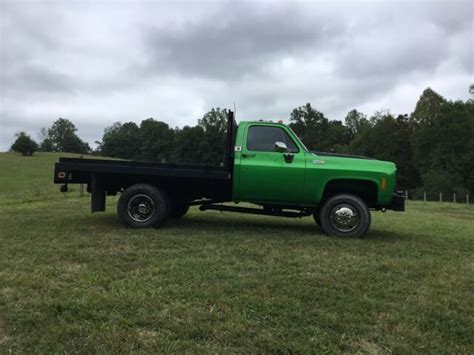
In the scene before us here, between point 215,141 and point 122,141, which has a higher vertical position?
point 122,141

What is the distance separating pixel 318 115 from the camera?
105 meters

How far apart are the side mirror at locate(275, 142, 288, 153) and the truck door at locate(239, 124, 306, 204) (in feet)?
0.13

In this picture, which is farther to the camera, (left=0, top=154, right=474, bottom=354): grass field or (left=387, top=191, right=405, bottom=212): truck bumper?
(left=387, top=191, right=405, bottom=212): truck bumper

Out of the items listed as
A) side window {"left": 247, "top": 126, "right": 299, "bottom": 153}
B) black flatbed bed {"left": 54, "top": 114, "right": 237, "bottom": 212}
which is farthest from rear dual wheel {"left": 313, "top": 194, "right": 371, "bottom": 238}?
black flatbed bed {"left": 54, "top": 114, "right": 237, "bottom": 212}

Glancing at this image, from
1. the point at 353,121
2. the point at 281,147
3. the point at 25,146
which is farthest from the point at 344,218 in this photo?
the point at 353,121

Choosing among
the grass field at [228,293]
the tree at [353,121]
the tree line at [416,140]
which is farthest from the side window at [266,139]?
the tree at [353,121]

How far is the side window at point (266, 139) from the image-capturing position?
805cm

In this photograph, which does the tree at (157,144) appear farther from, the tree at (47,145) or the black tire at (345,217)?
the tree at (47,145)

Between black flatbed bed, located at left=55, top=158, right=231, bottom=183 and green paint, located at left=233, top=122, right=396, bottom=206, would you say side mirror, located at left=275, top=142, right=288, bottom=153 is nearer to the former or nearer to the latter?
green paint, located at left=233, top=122, right=396, bottom=206

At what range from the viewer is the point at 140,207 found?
8.11m

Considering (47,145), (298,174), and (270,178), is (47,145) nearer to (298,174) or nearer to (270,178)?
(270,178)

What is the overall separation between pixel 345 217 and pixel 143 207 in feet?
11.0

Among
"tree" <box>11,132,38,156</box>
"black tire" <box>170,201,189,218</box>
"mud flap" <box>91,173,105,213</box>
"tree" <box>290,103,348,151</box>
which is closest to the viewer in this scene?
"mud flap" <box>91,173,105,213</box>

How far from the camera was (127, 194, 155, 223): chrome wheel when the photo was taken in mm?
8109
